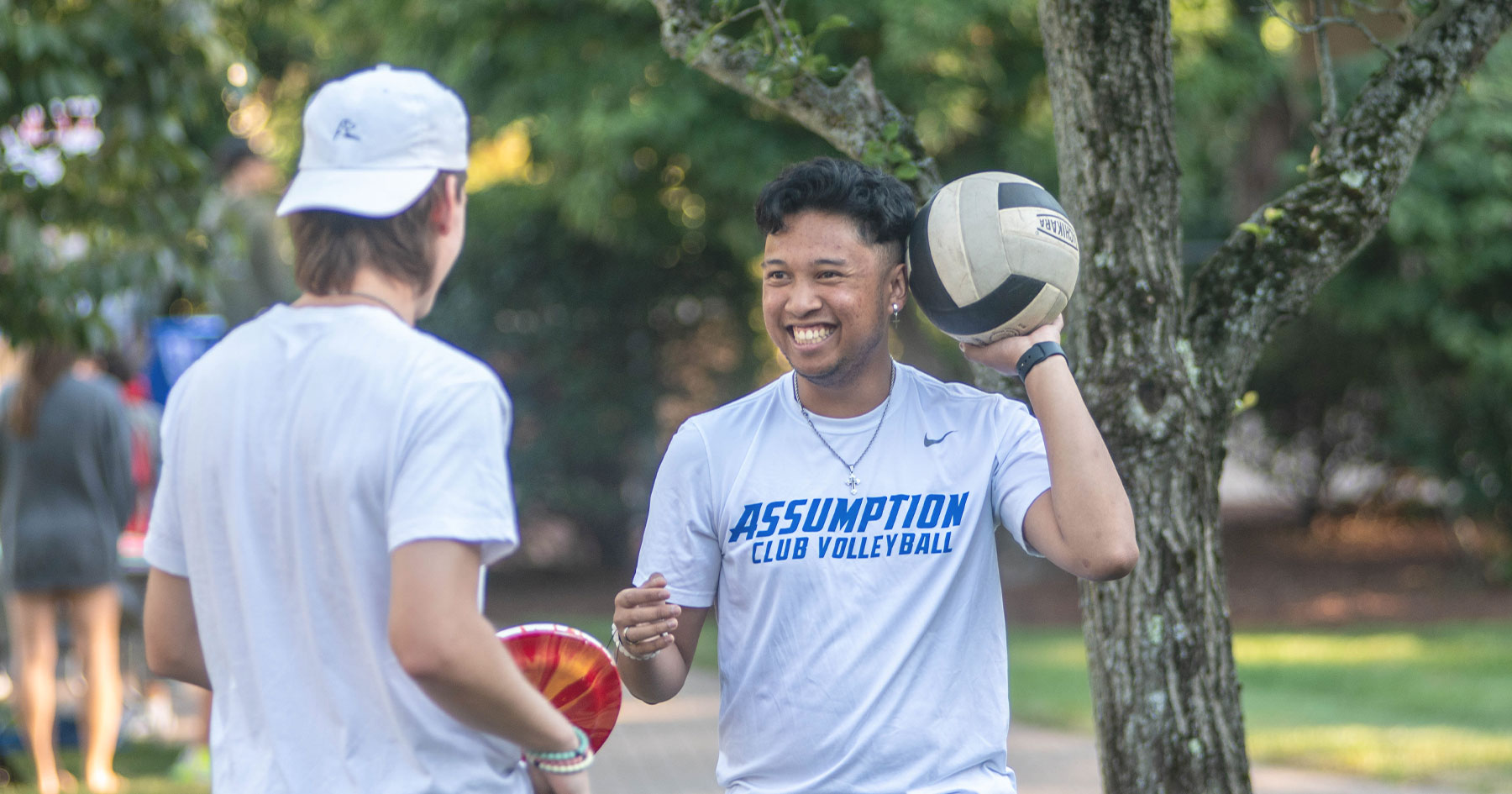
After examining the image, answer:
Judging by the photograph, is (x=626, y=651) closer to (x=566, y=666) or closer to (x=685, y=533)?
(x=685, y=533)

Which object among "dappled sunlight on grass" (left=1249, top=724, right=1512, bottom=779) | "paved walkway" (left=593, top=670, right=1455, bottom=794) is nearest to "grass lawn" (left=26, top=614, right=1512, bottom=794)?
"dappled sunlight on grass" (left=1249, top=724, right=1512, bottom=779)

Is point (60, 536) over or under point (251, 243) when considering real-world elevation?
under

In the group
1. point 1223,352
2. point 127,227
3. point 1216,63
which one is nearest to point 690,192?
point 1216,63

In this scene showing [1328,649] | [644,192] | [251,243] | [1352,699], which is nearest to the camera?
[251,243]

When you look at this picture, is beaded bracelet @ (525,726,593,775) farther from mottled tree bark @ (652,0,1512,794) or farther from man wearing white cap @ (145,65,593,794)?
mottled tree bark @ (652,0,1512,794)

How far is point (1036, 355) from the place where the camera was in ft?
9.00

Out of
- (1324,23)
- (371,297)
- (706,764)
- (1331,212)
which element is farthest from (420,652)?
(706,764)

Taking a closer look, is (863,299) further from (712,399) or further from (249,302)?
(712,399)

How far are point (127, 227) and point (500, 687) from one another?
14.3ft

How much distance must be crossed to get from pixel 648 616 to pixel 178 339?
8.11 metres

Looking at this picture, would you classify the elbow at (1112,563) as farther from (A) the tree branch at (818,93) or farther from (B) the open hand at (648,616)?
(A) the tree branch at (818,93)

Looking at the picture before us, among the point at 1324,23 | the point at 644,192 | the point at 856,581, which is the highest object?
the point at 644,192

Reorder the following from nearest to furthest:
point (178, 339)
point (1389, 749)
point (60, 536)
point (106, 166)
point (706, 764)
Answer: point (106, 166) < point (60, 536) < point (1389, 749) < point (706, 764) < point (178, 339)

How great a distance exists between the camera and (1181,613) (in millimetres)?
3498
